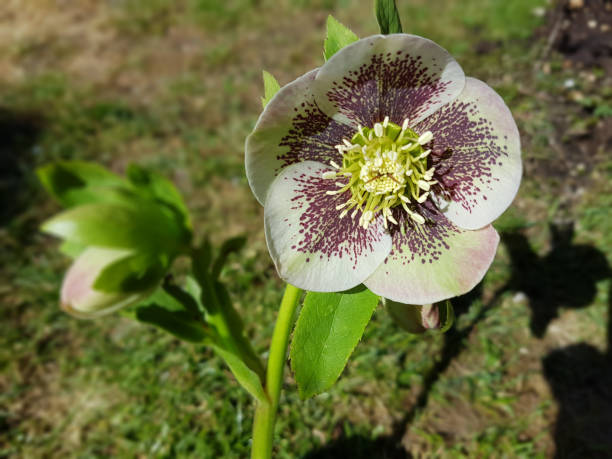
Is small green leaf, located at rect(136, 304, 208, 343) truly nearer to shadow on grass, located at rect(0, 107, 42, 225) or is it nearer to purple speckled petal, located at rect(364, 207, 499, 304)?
purple speckled petal, located at rect(364, 207, 499, 304)

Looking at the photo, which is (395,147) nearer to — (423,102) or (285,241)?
(423,102)

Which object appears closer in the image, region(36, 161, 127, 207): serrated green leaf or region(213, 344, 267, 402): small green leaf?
region(36, 161, 127, 207): serrated green leaf

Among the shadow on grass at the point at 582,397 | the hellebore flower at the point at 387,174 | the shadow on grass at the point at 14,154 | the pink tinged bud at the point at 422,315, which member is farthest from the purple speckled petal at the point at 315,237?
the shadow on grass at the point at 14,154

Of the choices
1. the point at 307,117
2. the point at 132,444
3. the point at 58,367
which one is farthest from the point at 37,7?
the point at 307,117

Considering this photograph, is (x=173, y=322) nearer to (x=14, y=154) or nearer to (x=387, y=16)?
(x=387, y=16)

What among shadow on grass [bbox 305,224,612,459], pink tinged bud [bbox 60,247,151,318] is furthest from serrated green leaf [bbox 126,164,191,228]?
shadow on grass [bbox 305,224,612,459]

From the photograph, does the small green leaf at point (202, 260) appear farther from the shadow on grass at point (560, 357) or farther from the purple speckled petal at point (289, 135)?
the shadow on grass at point (560, 357)
